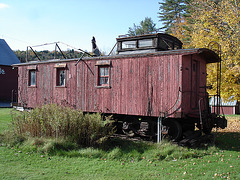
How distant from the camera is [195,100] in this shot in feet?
31.9

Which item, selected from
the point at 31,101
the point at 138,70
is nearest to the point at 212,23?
the point at 138,70

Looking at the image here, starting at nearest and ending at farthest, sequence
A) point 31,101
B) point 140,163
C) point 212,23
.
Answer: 1. point 140,163
2. point 31,101
3. point 212,23

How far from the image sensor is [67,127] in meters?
8.19

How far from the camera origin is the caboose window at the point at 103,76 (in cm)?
1060

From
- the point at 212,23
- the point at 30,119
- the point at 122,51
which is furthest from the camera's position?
the point at 212,23

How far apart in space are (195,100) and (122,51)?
12.7ft

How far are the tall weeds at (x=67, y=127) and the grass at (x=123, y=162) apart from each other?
1.50ft

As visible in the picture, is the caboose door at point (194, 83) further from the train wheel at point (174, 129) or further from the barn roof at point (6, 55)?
the barn roof at point (6, 55)

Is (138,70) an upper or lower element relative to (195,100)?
upper

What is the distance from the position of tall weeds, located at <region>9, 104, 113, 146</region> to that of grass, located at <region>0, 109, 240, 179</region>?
1.50 ft

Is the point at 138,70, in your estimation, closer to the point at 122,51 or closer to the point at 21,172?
the point at 122,51

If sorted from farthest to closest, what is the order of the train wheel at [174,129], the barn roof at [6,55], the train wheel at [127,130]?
the barn roof at [6,55] → the train wheel at [127,130] → the train wheel at [174,129]

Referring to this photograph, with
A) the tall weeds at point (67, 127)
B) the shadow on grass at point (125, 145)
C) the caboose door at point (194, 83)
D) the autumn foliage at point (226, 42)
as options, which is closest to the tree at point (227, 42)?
the autumn foliage at point (226, 42)

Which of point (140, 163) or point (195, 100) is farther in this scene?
point (195, 100)
